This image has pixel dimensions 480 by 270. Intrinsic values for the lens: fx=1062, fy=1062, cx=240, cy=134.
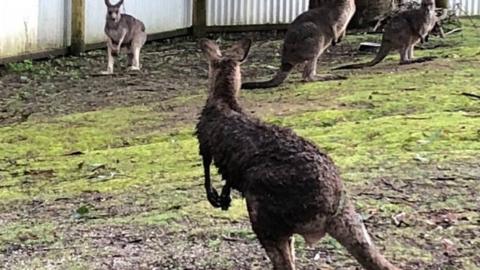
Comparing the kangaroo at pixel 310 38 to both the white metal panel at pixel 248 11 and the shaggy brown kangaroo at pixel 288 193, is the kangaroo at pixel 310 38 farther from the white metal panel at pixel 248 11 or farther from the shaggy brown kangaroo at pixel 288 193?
the shaggy brown kangaroo at pixel 288 193

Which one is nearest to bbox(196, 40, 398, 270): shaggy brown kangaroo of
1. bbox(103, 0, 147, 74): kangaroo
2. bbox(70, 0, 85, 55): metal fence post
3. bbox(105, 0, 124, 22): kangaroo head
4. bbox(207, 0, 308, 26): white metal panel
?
bbox(103, 0, 147, 74): kangaroo

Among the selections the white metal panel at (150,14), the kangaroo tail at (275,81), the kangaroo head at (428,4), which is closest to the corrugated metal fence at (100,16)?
the white metal panel at (150,14)

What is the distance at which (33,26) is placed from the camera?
13.8 meters

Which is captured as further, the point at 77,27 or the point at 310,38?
the point at 77,27

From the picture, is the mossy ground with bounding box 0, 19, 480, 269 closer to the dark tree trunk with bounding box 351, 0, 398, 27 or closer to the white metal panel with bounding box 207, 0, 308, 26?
the dark tree trunk with bounding box 351, 0, 398, 27

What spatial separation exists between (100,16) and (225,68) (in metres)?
10.3

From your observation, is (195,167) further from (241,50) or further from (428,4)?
(428,4)

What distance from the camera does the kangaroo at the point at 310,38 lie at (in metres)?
10.5

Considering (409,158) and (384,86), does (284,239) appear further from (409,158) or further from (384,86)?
(384,86)

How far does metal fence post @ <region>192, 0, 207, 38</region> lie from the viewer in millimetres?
16484

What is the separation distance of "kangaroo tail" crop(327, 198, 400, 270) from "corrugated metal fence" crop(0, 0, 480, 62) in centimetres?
1010

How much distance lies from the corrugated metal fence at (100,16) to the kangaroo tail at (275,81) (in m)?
4.23

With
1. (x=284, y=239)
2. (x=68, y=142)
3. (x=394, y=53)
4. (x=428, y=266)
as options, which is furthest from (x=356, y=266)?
(x=394, y=53)

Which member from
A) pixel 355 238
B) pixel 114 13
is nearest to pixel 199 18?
pixel 114 13
